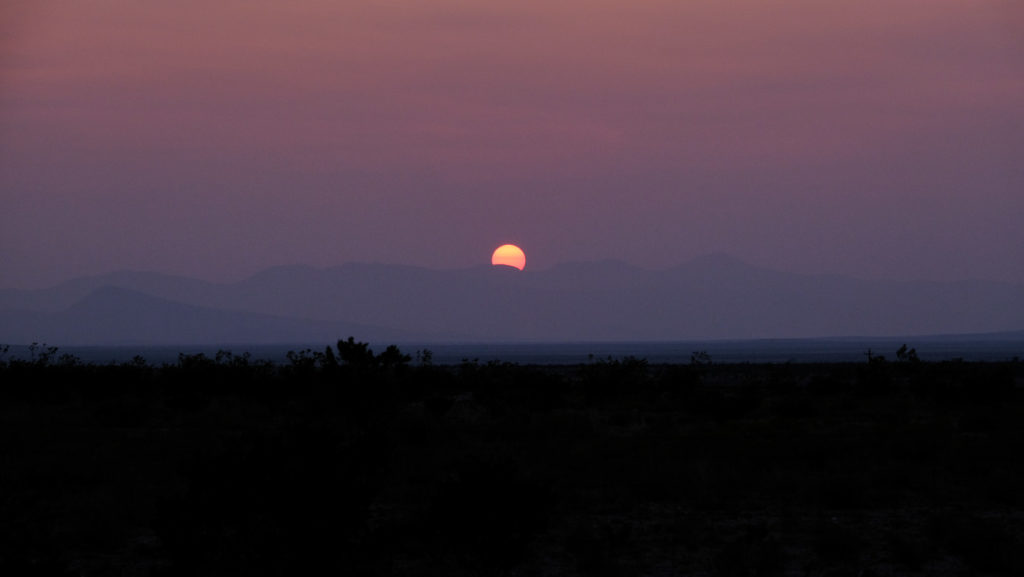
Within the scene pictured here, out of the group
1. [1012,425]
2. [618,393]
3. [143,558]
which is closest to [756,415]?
[1012,425]

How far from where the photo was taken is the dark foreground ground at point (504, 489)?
1141 centimetres

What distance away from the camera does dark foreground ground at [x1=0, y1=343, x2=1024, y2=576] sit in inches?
449

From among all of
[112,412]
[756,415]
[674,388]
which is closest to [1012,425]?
[756,415]

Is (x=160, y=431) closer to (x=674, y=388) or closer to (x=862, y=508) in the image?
(x=862, y=508)

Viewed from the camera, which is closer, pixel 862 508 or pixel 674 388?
pixel 862 508

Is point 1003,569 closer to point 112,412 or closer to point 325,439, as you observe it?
point 325,439

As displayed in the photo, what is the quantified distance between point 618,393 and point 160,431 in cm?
2252

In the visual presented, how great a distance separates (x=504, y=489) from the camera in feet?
39.1

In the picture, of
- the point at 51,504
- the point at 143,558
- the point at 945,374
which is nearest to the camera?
the point at 143,558

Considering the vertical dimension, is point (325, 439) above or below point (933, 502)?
above

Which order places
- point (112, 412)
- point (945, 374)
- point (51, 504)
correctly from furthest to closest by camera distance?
1. point (945, 374)
2. point (112, 412)
3. point (51, 504)

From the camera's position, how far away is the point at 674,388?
49250 millimetres

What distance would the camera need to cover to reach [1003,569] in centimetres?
1284

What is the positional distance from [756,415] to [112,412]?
66.8 ft
